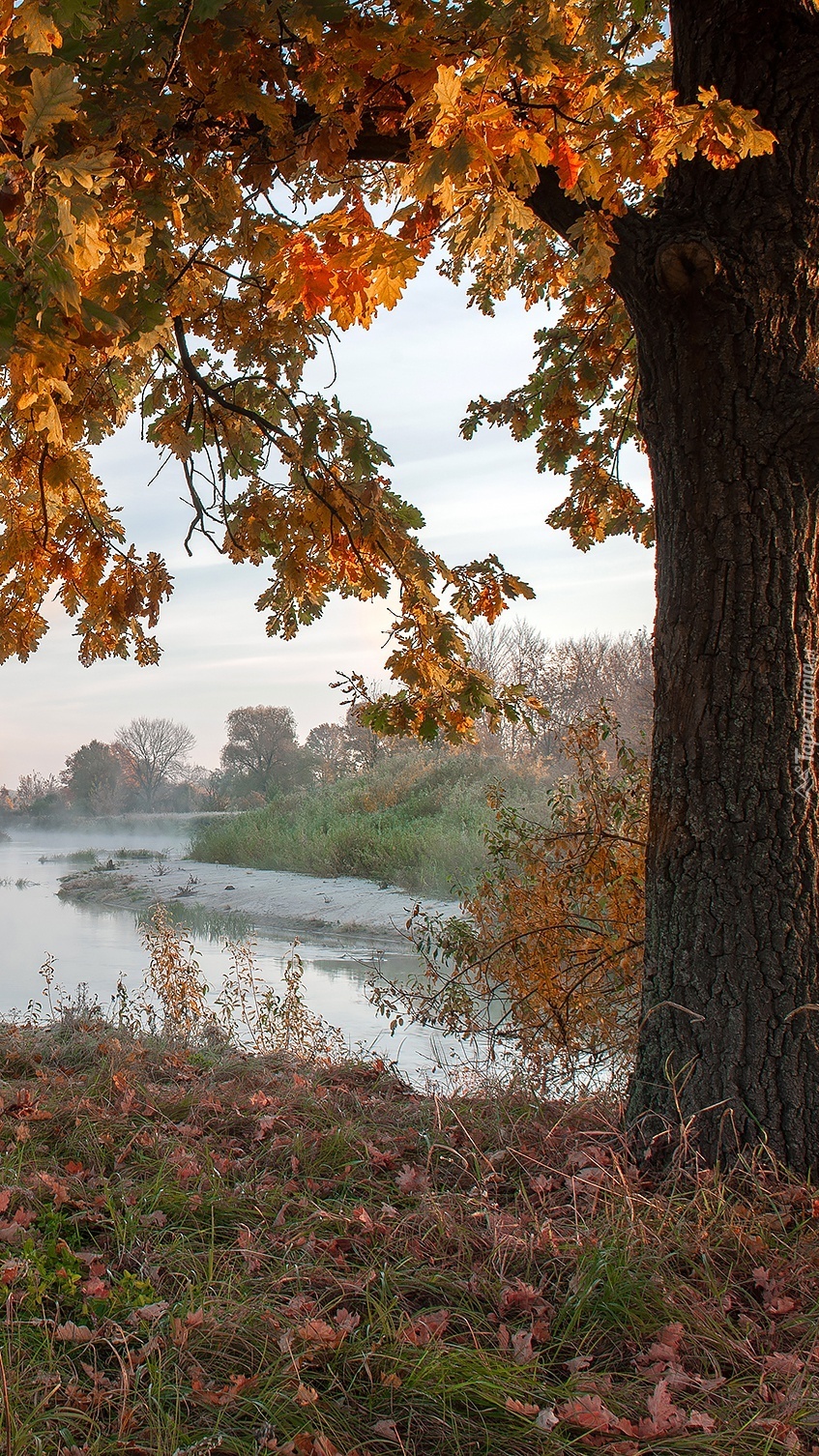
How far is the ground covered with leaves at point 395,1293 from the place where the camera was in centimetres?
214

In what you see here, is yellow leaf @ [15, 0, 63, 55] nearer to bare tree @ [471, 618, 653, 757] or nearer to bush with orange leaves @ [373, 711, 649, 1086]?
bush with orange leaves @ [373, 711, 649, 1086]

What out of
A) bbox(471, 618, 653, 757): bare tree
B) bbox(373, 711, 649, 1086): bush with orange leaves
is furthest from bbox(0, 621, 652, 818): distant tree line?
bbox(373, 711, 649, 1086): bush with orange leaves

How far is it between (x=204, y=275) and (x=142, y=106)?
1.10 m

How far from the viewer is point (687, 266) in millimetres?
3328

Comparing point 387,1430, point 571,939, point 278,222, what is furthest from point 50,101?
point 571,939

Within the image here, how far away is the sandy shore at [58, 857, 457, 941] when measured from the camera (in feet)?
43.2

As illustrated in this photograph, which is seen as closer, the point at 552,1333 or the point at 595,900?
the point at 552,1333

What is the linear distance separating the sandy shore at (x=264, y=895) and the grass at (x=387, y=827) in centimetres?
49

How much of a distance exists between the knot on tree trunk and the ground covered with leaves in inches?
113

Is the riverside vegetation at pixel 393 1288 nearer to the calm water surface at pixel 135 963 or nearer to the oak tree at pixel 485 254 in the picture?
the oak tree at pixel 485 254

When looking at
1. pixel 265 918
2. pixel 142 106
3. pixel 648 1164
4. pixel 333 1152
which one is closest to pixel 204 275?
pixel 142 106

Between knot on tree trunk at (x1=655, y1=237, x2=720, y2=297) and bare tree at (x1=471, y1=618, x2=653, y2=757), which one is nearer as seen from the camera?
knot on tree trunk at (x1=655, y1=237, x2=720, y2=297)

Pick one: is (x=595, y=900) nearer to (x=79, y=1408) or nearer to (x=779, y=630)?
(x=779, y=630)

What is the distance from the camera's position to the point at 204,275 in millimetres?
3674
